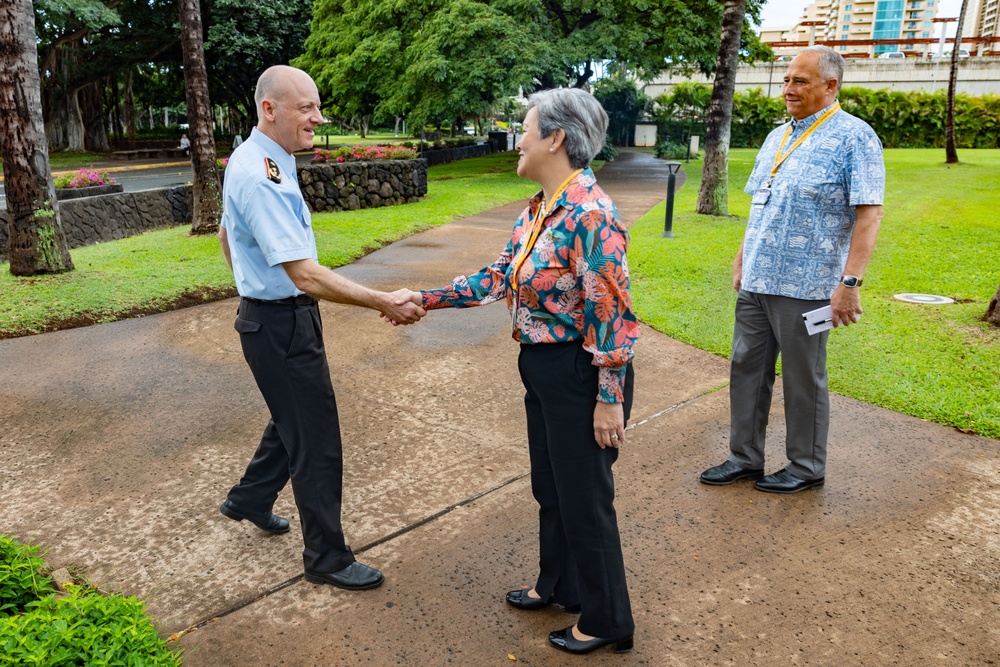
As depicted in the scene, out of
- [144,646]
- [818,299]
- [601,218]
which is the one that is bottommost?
[144,646]

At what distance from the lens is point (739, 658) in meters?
2.59

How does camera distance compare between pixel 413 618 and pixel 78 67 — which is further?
pixel 78 67

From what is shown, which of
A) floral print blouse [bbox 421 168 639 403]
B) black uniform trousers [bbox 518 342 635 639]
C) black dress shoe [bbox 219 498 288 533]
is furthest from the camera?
black dress shoe [bbox 219 498 288 533]

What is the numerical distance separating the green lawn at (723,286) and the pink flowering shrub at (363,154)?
132cm

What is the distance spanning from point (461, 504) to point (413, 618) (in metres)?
0.88

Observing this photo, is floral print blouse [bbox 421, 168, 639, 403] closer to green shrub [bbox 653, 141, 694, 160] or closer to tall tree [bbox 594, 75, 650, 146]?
green shrub [bbox 653, 141, 694, 160]

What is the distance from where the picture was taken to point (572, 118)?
7.75 ft

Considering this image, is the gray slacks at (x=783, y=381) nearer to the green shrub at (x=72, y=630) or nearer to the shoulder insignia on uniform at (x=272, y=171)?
the shoulder insignia on uniform at (x=272, y=171)

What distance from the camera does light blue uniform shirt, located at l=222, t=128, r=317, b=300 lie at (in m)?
2.66

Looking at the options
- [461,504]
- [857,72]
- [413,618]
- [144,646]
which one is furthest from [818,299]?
[857,72]

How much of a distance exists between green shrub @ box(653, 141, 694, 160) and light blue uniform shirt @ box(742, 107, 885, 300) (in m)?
28.7

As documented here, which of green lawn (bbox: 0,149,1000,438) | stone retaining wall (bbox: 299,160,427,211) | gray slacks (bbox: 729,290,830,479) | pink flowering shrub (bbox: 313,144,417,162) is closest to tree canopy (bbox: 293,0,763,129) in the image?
pink flowering shrub (bbox: 313,144,417,162)

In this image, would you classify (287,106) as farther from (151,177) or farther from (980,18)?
(980,18)

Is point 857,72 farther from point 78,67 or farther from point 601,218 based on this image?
point 601,218
